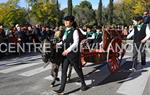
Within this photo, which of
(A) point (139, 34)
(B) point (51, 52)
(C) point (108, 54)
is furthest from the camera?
(A) point (139, 34)

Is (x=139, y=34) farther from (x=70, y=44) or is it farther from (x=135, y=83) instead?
(x=70, y=44)

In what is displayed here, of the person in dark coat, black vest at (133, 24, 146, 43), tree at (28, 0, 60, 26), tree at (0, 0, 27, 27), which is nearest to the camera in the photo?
the person in dark coat

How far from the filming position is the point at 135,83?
9.57 m

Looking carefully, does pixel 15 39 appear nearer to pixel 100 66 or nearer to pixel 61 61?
pixel 100 66

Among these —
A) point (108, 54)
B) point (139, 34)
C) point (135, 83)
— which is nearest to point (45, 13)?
point (139, 34)

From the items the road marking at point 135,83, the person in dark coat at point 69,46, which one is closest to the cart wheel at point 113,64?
the road marking at point 135,83

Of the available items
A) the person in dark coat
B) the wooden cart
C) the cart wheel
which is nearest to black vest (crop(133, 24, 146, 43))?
the wooden cart

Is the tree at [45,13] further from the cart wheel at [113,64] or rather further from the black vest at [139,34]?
the cart wheel at [113,64]

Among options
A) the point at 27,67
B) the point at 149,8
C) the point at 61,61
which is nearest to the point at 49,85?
the point at 61,61

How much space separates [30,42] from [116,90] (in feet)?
39.6

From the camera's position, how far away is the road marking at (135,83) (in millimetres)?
8574

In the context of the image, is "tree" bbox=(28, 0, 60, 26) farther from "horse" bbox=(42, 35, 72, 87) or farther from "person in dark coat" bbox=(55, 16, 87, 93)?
"person in dark coat" bbox=(55, 16, 87, 93)

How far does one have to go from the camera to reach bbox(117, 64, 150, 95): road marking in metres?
8.57

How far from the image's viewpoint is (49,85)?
913 cm
